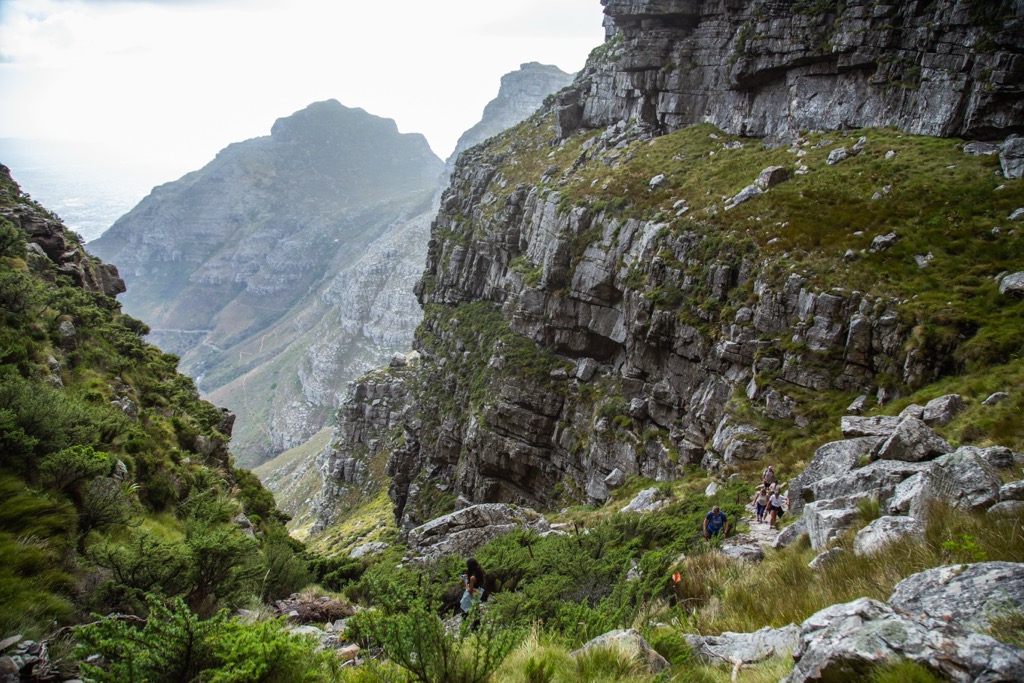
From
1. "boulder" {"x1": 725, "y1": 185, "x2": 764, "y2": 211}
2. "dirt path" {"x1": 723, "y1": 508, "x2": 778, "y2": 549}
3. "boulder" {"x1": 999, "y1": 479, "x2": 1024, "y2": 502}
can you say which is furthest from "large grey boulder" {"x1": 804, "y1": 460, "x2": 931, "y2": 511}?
"boulder" {"x1": 725, "y1": 185, "x2": 764, "y2": 211}

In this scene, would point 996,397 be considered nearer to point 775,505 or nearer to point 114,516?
point 775,505

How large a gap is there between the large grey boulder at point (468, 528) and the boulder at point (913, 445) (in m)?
9.19

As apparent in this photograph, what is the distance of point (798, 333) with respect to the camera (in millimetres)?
20094

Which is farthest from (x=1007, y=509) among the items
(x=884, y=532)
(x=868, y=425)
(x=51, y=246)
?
(x=51, y=246)

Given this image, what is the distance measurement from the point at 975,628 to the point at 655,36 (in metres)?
44.7

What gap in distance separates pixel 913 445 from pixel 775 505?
3.45 metres

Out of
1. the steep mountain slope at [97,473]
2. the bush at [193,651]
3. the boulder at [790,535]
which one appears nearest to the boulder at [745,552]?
the boulder at [790,535]

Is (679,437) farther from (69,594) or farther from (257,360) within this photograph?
(257,360)

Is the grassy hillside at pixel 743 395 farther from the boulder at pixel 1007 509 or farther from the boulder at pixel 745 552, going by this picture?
the boulder at pixel 745 552

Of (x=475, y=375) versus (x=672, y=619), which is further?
(x=475, y=375)

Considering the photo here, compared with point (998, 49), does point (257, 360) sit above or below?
below

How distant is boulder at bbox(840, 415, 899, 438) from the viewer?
44.8 ft

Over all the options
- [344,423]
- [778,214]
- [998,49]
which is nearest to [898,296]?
[778,214]

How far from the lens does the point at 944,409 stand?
42.2ft
